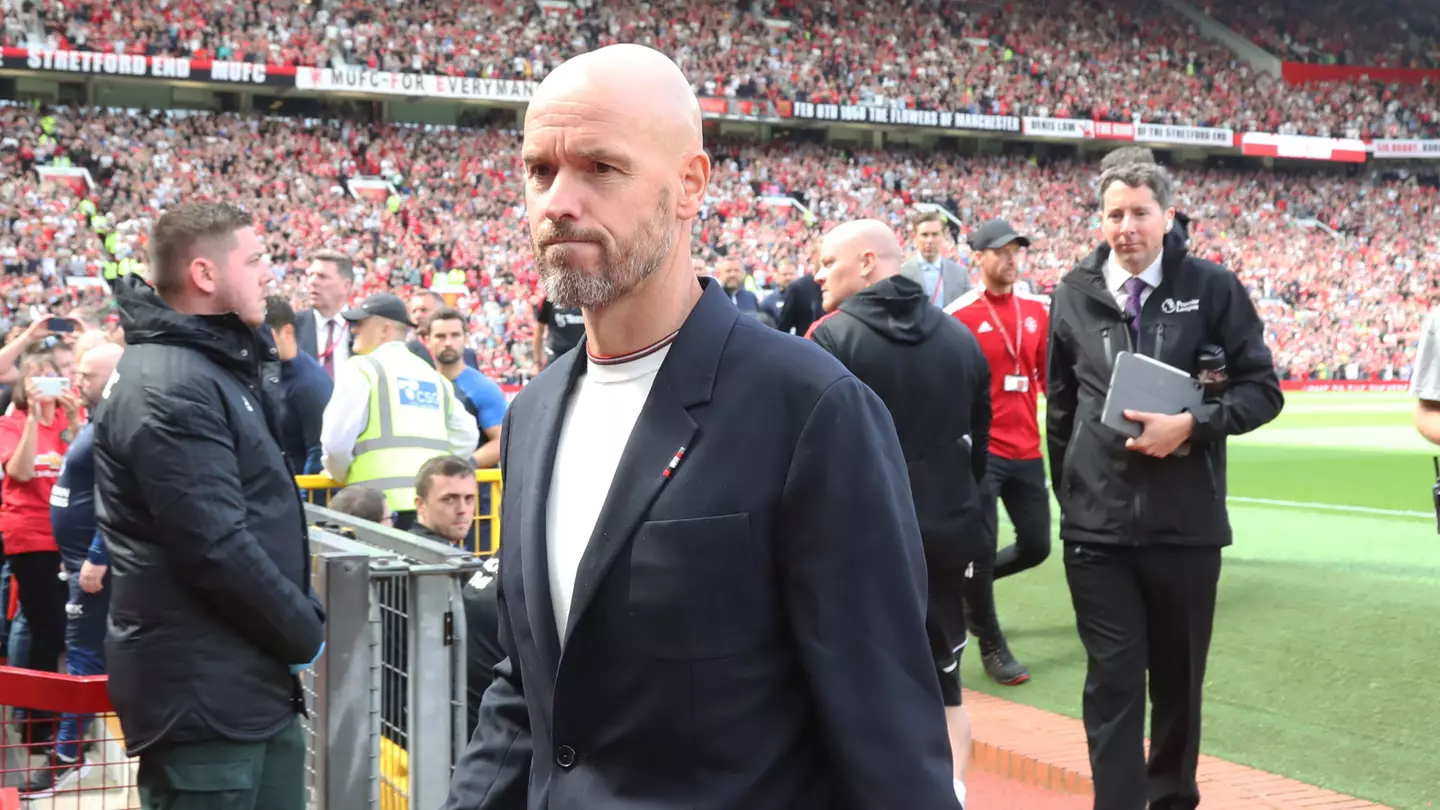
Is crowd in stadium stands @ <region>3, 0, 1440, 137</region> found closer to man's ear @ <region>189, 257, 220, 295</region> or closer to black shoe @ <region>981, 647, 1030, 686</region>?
black shoe @ <region>981, 647, 1030, 686</region>

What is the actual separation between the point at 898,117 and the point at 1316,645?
128 feet

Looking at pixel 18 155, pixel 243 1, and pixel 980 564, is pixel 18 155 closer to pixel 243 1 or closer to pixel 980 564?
pixel 243 1

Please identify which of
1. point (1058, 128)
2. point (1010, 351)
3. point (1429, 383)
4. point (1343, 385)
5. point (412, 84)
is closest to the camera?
point (1429, 383)

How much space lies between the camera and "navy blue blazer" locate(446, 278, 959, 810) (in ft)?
5.60

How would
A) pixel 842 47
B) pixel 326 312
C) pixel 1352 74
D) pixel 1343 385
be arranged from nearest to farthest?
pixel 326 312 → pixel 1343 385 → pixel 842 47 → pixel 1352 74

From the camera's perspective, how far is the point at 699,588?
1722 millimetres

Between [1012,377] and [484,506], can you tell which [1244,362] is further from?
[484,506]

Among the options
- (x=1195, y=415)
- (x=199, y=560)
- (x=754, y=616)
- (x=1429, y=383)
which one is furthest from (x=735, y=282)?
(x=754, y=616)

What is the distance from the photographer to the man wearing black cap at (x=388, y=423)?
6535 mm

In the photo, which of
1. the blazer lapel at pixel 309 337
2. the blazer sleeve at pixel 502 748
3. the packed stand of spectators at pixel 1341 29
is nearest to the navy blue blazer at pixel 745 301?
the blazer lapel at pixel 309 337

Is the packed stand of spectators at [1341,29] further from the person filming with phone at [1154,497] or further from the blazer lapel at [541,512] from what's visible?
the blazer lapel at [541,512]

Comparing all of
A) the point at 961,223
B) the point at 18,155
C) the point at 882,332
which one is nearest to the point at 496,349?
the point at 18,155

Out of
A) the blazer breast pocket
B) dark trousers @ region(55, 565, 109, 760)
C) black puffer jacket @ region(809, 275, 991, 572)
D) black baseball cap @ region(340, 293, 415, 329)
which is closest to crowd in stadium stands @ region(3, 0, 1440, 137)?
black baseball cap @ region(340, 293, 415, 329)

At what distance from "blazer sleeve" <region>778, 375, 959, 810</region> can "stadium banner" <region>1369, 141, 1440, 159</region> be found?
58.9 meters
